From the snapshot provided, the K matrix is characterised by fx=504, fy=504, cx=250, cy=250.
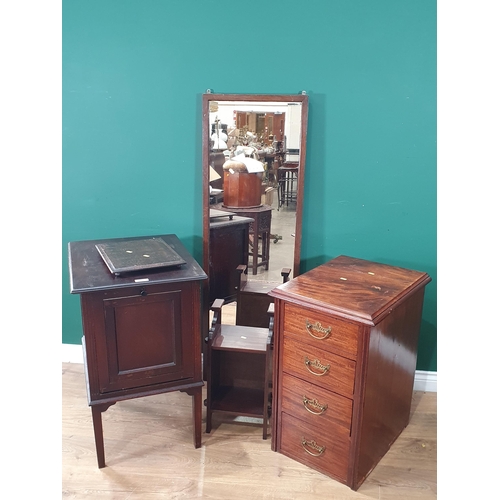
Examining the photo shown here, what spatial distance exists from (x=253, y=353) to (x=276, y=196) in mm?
678

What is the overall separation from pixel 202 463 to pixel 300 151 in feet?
4.34

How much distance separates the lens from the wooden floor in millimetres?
1828

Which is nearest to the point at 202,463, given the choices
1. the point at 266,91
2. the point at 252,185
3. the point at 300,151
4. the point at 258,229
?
the point at 258,229

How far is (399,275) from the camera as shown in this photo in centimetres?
197

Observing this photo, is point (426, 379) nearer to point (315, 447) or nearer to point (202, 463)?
point (315, 447)

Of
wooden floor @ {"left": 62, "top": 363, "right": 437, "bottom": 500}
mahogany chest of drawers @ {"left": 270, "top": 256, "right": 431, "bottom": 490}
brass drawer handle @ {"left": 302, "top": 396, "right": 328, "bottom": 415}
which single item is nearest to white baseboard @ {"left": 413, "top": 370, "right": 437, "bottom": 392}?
wooden floor @ {"left": 62, "top": 363, "right": 437, "bottom": 500}

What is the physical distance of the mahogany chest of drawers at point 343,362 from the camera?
5.61 feet

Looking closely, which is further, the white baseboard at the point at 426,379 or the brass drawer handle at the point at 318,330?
the white baseboard at the point at 426,379

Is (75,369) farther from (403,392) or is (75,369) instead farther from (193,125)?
(403,392)

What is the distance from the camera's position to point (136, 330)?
1804 mm

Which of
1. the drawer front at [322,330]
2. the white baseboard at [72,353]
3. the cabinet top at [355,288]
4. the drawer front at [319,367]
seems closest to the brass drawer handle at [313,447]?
the drawer front at [319,367]

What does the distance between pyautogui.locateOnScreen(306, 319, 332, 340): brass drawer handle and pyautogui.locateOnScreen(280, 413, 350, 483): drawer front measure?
14.7 inches

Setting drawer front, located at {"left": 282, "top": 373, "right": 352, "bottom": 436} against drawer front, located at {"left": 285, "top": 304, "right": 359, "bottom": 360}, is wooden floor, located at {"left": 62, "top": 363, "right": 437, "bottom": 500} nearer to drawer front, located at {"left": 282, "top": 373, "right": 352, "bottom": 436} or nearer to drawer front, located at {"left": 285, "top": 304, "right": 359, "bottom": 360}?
drawer front, located at {"left": 282, "top": 373, "right": 352, "bottom": 436}

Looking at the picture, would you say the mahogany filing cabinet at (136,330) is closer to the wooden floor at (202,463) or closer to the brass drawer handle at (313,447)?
the wooden floor at (202,463)
